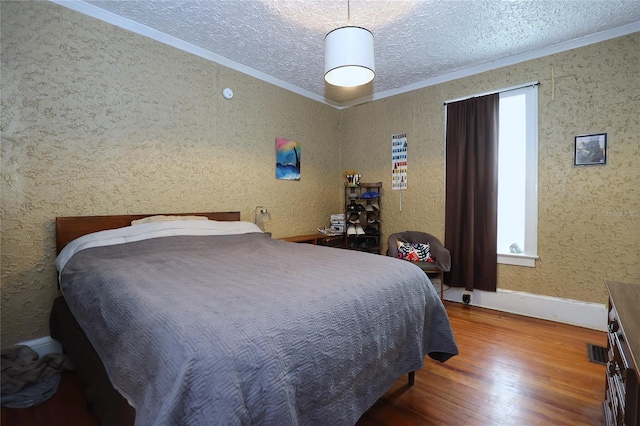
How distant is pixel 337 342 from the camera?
116cm

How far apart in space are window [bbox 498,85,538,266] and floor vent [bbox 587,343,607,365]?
0.86m

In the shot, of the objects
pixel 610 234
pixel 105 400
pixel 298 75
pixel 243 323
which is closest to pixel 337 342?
pixel 243 323

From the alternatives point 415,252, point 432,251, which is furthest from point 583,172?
point 415,252

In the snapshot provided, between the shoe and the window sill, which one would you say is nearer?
the window sill

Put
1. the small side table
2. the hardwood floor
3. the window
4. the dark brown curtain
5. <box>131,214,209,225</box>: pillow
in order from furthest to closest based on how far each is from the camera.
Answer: the small side table, the dark brown curtain, the window, <box>131,214,209,225</box>: pillow, the hardwood floor

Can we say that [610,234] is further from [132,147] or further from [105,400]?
[132,147]

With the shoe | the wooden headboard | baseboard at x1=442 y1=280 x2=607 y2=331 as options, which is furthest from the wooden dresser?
the wooden headboard

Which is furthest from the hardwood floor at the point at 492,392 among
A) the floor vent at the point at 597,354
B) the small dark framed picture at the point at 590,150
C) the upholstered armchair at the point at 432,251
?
the small dark framed picture at the point at 590,150

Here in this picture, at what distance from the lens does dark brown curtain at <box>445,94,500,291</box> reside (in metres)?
3.16

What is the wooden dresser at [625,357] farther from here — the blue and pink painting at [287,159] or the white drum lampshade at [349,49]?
the blue and pink painting at [287,159]

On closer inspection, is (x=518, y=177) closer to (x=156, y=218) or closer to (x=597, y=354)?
(x=597, y=354)

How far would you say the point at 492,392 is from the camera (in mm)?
1797

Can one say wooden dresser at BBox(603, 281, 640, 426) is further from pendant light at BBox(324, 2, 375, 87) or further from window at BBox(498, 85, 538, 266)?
pendant light at BBox(324, 2, 375, 87)

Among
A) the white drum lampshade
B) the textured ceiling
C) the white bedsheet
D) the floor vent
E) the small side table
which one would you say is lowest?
the floor vent
